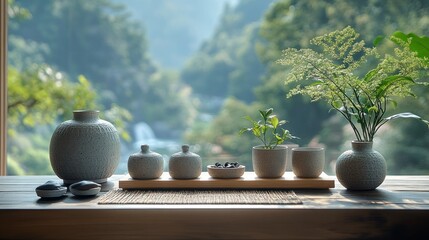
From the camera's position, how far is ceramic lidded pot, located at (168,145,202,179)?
1.91 meters

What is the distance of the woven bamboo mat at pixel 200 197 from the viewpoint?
5.51 ft

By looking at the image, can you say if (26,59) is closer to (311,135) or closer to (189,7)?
(189,7)

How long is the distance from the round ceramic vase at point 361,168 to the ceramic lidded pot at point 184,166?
18.1 inches

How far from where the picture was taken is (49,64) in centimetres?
369

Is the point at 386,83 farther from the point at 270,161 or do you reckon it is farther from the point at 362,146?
the point at 270,161

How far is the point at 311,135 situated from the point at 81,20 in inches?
62.3

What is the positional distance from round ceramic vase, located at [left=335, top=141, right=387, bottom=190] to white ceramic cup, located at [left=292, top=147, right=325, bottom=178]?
8cm

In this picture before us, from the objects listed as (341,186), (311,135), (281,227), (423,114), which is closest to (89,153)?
(281,227)

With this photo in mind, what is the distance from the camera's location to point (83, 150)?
75.1 inches

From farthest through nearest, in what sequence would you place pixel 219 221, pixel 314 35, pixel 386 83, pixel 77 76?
pixel 77 76, pixel 314 35, pixel 386 83, pixel 219 221

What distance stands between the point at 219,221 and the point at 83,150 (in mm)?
567

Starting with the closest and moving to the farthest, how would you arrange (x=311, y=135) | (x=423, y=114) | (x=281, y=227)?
(x=281, y=227) → (x=423, y=114) → (x=311, y=135)

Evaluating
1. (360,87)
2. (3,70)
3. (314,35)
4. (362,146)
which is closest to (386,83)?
(360,87)

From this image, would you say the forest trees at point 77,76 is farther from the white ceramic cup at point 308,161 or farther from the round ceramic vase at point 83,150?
the white ceramic cup at point 308,161
